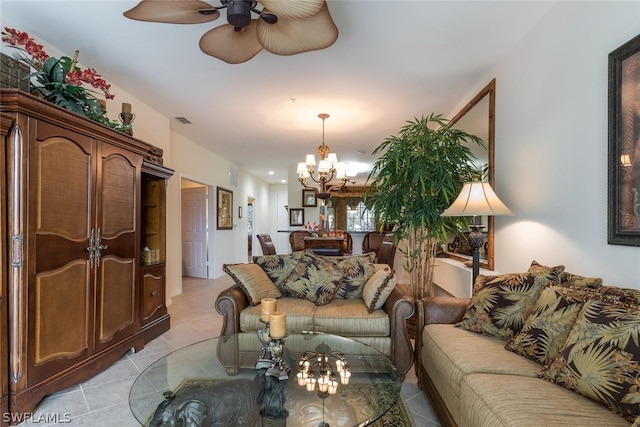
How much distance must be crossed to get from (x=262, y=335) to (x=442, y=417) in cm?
107

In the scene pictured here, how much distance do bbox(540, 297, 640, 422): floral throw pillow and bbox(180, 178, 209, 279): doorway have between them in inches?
237

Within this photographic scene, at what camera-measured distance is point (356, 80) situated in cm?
313

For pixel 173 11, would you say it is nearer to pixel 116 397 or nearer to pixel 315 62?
pixel 315 62

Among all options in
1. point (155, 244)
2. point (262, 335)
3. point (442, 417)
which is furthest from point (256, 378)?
point (155, 244)

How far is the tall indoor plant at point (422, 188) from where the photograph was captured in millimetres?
2691

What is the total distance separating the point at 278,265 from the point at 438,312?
150 centimetres

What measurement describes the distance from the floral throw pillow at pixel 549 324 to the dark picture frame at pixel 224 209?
591 cm

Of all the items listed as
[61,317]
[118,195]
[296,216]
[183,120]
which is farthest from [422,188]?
[296,216]

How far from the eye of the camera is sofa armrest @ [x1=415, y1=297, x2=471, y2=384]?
6.88 feet

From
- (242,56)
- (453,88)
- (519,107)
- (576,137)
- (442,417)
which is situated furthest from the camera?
(453,88)

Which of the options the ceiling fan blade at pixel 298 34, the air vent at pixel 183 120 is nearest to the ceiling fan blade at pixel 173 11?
the ceiling fan blade at pixel 298 34

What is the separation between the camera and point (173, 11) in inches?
65.0

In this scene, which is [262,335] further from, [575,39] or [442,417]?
[575,39]

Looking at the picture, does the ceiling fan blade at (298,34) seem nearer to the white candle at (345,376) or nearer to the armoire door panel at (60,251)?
the armoire door panel at (60,251)
